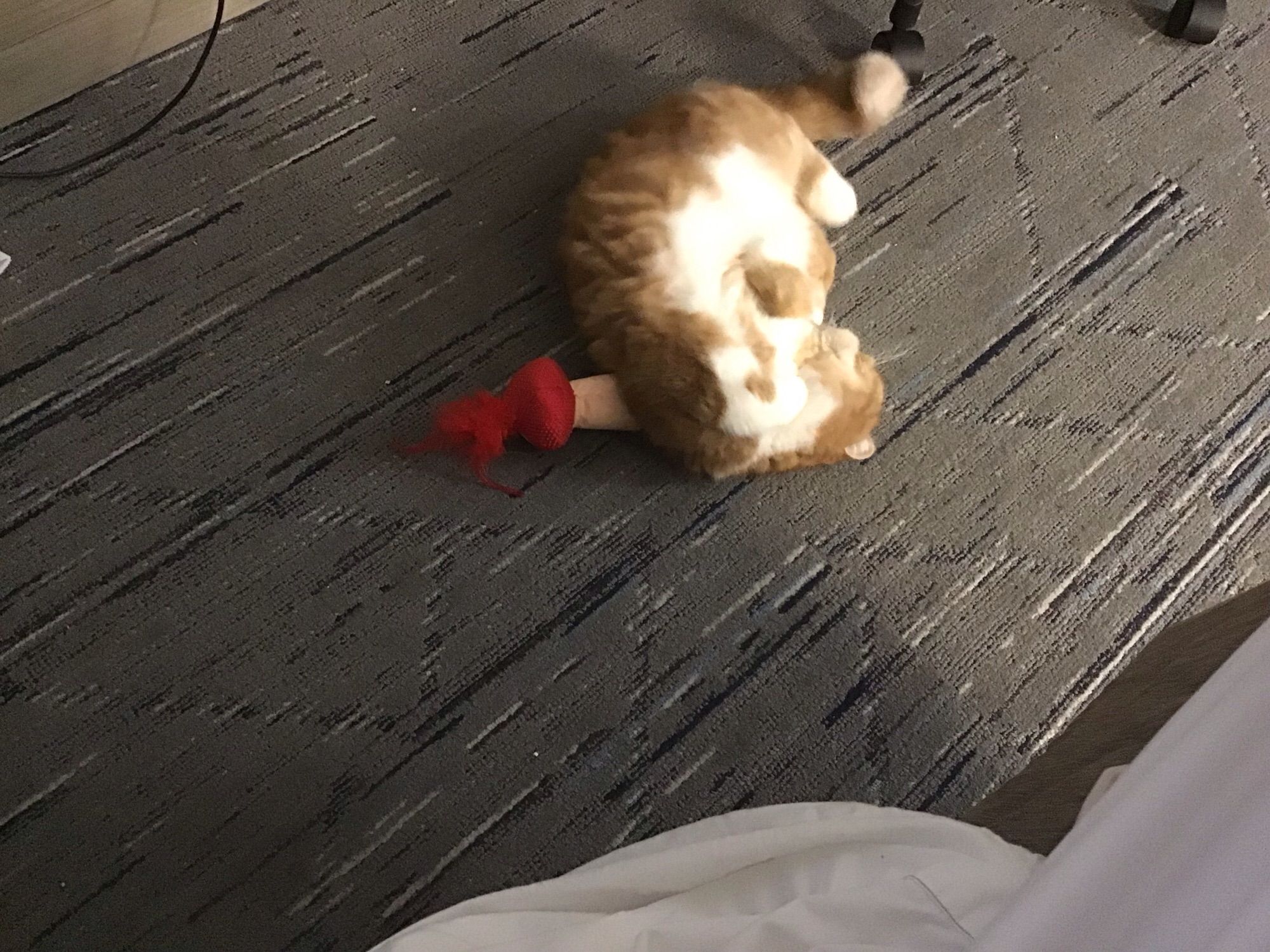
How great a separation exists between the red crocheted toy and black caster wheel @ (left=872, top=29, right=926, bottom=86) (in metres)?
0.67

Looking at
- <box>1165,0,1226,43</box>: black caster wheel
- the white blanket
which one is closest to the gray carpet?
<box>1165,0,1226,43</box>: black caster wheel

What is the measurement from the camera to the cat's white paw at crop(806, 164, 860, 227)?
1.26 metres

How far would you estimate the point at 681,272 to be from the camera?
1.12 metres

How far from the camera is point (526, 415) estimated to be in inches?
43.9

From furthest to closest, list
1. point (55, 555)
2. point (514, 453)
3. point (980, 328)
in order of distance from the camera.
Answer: point (980, 328) → point (514, 453) → point (55, 555)

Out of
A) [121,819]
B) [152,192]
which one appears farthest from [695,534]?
[152,192]

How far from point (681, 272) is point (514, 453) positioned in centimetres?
28

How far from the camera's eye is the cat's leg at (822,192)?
125cm

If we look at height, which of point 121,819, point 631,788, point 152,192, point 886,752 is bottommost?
point 886,752

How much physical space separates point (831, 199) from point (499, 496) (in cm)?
55

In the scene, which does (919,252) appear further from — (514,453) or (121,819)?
(121,819)

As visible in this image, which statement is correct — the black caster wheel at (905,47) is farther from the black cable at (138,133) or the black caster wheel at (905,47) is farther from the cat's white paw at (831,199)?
the black cable at (138,133)

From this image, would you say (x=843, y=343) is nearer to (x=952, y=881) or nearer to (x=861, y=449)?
(x=861, y=449)

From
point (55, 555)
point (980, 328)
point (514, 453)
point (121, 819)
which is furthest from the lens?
point (980, 328)
